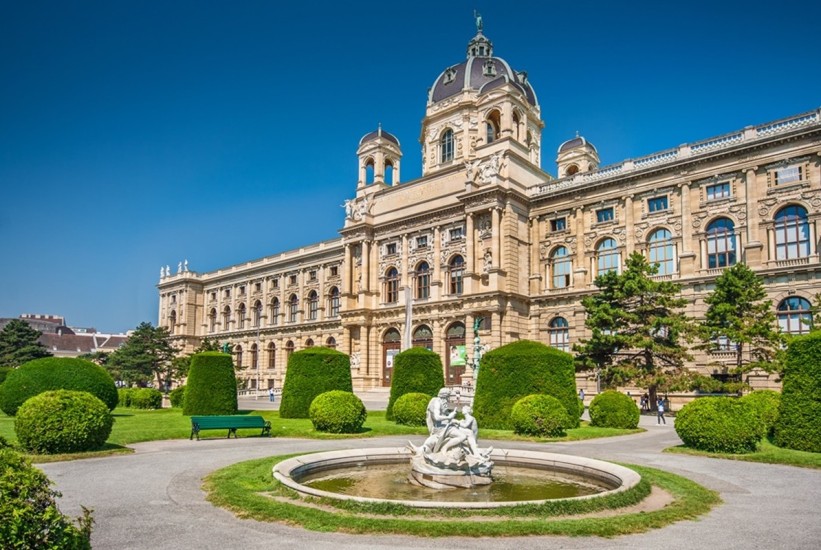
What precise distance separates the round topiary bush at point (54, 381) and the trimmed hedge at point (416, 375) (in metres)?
12.0

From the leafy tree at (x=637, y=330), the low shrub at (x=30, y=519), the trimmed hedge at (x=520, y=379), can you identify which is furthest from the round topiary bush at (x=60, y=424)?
the leafy tree at (x=637, y=330)

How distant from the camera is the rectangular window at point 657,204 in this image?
43562mm

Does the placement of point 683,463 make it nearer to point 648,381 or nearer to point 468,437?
point 468,437

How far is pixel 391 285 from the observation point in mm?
57906

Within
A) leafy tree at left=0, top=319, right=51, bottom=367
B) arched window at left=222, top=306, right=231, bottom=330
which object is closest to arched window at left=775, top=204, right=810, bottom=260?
leafy tree at left=0, top=319, right=51, bottom=367

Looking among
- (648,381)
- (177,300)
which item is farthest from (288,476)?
(177,300)

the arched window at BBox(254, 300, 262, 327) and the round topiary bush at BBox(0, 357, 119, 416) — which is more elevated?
the arched window at BBox(254, 300, 262, 327)

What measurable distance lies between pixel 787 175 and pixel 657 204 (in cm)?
822

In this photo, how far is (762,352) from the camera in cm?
3391

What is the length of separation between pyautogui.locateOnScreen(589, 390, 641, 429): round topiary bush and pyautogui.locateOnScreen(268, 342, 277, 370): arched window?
182 ft

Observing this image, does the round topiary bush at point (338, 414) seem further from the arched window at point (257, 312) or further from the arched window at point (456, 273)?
the arched window at point (257, 312)

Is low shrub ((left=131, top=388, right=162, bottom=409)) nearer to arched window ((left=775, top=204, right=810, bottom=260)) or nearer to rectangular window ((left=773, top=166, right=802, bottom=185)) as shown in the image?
arched window ((left=775, top=204, right=810, bottom=260))

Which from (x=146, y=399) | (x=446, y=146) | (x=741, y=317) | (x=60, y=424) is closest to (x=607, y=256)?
(x=741, y=317)

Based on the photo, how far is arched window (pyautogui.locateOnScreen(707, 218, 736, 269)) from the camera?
40.1 m
